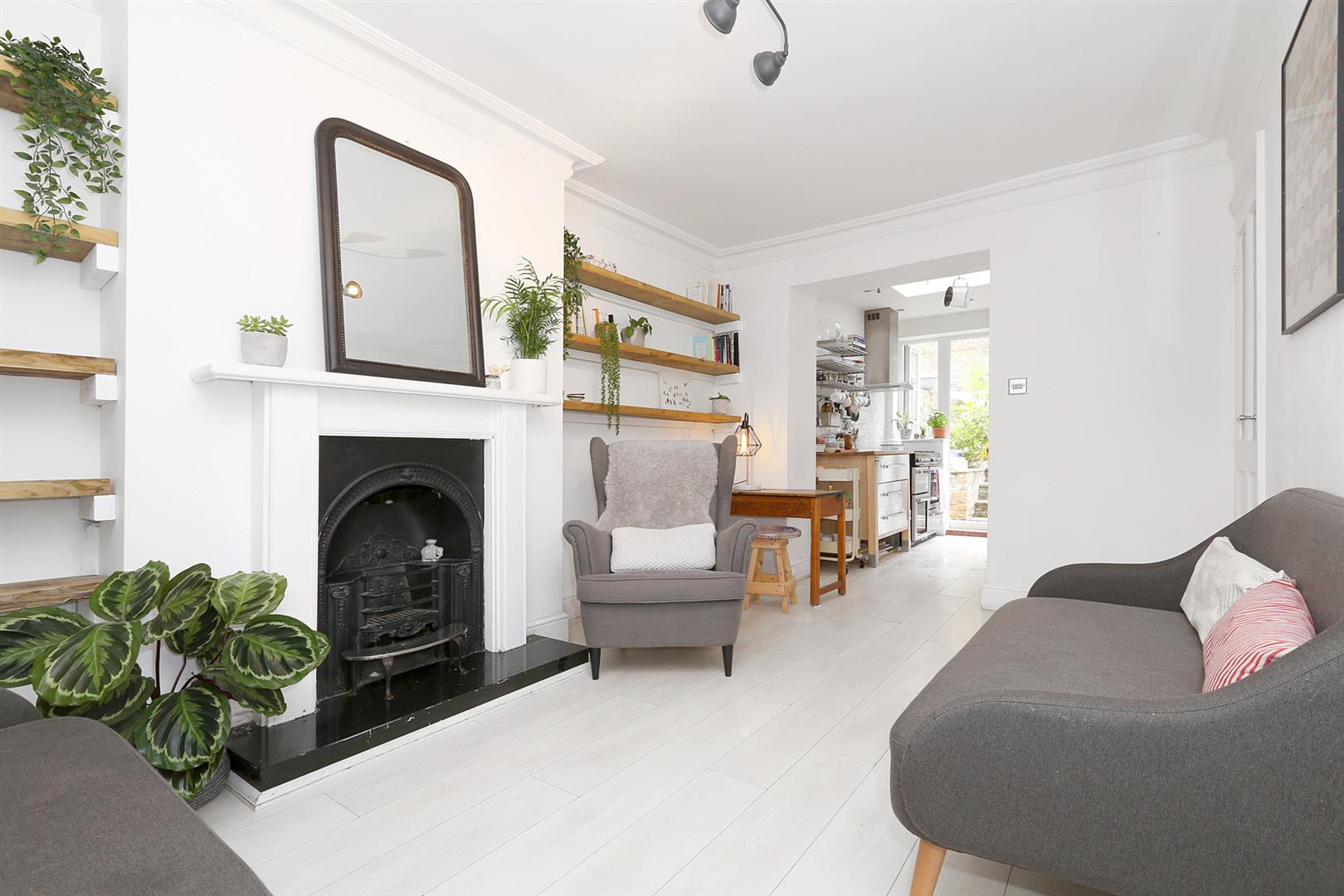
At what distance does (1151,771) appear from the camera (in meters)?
1.00

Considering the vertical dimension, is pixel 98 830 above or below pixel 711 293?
below

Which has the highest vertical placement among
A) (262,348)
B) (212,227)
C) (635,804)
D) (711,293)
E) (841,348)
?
(711,293)

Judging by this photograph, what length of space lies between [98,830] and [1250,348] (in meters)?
4.12

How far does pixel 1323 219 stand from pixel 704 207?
3198 mm

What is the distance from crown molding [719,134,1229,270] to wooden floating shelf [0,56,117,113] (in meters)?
3.94

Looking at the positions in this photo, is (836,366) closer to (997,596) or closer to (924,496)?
(924,496)

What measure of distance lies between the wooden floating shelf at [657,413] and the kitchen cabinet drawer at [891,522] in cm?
177

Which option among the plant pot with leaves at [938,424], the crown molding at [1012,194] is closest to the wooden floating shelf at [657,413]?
the crown molding at [1012,194]

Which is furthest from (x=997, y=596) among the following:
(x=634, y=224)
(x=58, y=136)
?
(x=58, y=136)

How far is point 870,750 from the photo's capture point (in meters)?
2.12

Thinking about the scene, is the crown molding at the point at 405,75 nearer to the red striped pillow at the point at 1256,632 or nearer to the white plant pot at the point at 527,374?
the white plant pot at the point at 527,374

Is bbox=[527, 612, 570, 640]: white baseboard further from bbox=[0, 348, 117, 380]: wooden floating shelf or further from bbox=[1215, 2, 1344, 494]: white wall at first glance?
bbox=[1215, 2, 1344, 494]: white wall

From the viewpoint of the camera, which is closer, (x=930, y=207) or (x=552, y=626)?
(x=552, y=626)

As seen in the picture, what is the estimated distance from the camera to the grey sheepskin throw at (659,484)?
10.8 ft
